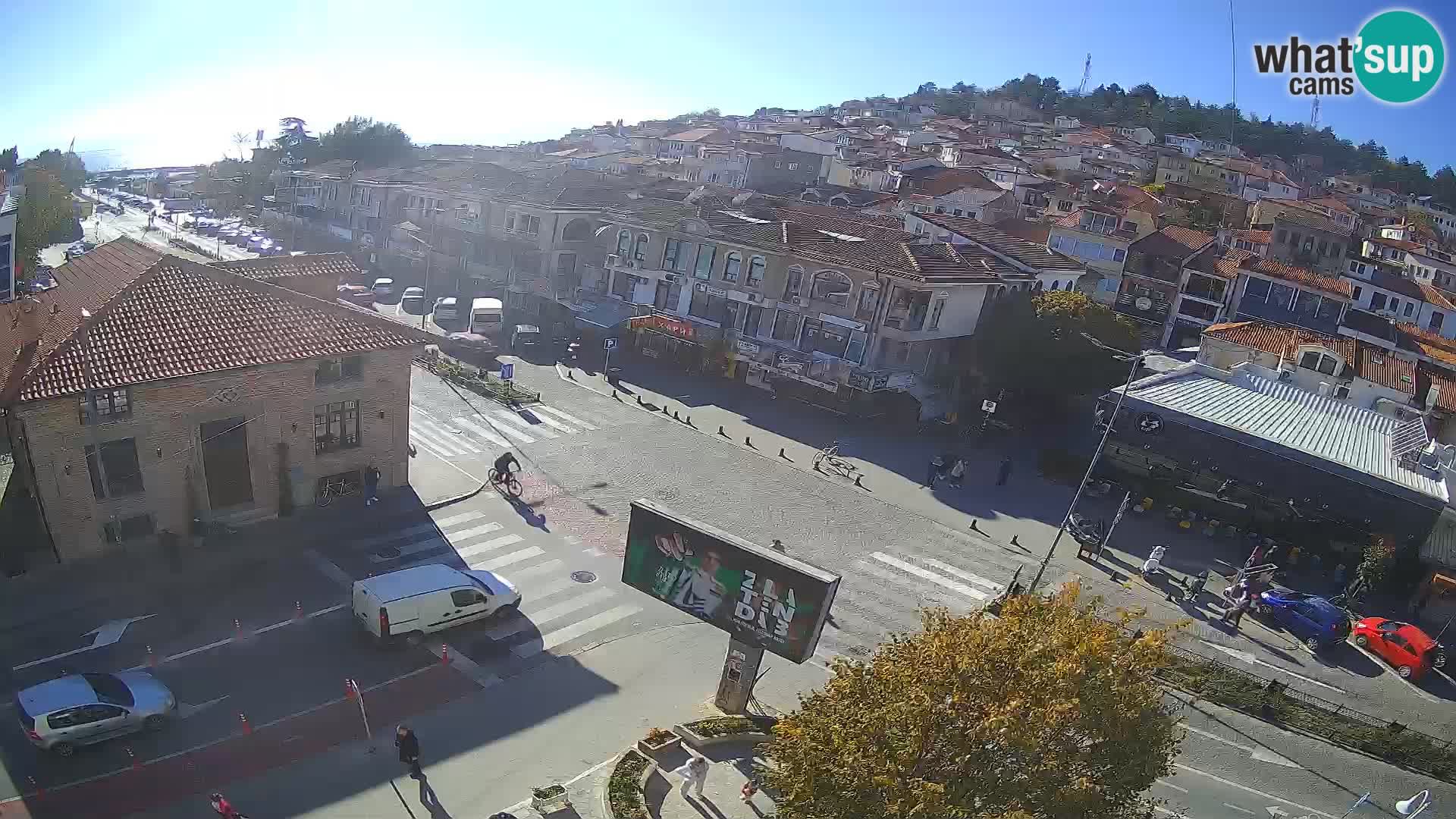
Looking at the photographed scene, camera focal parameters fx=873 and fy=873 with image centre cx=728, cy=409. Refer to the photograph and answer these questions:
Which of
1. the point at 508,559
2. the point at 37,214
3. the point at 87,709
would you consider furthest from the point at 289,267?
the point at 37,214

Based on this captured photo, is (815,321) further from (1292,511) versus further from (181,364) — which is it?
(181,364)

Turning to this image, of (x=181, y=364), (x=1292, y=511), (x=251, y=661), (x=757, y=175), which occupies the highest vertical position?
(x=757, y=175)

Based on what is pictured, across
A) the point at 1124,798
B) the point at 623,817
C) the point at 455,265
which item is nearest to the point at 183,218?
the point at 455,265

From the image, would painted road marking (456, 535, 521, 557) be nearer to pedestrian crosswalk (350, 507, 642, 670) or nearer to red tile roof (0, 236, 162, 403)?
pedestrian crosswalk (350, 507, 642, 670)

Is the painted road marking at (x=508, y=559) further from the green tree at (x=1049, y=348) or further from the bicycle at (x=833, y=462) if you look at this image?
the green tree at (x=1049, y=348)

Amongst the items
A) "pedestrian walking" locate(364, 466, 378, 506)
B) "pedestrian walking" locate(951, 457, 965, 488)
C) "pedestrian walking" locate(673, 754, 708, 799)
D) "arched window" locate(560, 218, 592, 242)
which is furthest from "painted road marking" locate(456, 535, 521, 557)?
"arched window" locate(560, 218, 592, 242)

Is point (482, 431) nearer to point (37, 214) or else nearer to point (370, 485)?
point (370, 485)
